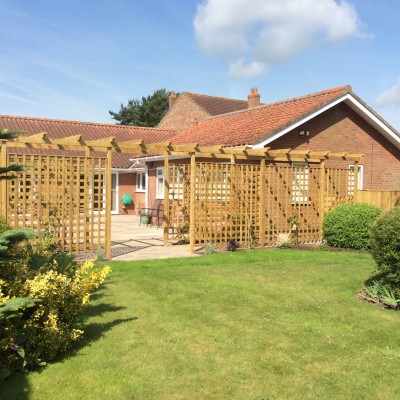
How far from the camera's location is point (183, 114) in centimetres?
3167

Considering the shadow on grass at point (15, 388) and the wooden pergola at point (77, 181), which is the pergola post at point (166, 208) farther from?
the shadow on grass at point (15, 388)

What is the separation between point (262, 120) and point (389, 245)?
1138cm

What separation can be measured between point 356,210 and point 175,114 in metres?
22.2

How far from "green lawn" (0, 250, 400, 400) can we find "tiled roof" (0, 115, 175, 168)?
19334 mm

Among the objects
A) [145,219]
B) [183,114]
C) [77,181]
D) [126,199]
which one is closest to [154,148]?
[77,181]

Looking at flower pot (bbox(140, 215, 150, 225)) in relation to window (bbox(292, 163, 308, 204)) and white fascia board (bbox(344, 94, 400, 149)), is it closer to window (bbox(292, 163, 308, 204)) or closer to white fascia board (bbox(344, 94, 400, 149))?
window (bbox(292, 163, 308, 204))

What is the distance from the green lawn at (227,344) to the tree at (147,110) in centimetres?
4725

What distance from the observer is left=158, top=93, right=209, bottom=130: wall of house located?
98.0 feet

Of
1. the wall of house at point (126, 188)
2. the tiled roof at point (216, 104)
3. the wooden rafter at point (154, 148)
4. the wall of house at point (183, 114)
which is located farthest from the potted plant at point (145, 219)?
the tiled roof at point (216, 104)

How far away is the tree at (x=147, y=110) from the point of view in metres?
53.8

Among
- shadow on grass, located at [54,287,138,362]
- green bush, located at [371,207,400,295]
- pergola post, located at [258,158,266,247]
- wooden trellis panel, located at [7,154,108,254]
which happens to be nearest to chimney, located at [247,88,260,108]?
pergola post, located at [258,158,266,247]

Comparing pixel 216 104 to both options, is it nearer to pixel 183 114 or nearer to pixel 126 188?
pixel 183 114

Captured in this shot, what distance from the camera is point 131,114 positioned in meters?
55.6

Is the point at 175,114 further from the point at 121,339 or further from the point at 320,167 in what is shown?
the point at 121,339
